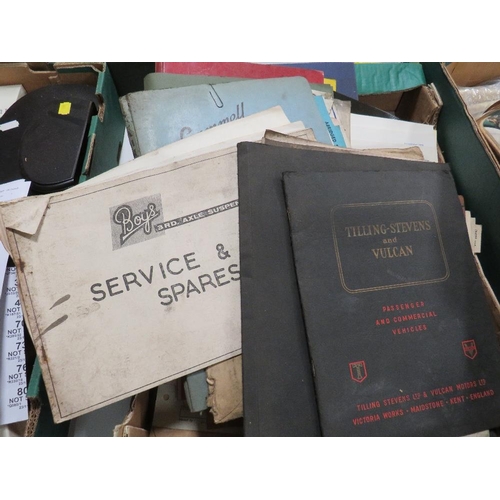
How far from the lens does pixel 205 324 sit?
604 millimetres

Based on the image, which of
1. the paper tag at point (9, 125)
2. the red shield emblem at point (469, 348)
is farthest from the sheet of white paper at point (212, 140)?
the red shield emblem at point (469, 348)

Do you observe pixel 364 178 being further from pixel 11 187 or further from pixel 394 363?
pixel 11 187

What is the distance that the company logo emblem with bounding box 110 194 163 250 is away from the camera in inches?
24.8

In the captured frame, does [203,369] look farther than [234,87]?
No

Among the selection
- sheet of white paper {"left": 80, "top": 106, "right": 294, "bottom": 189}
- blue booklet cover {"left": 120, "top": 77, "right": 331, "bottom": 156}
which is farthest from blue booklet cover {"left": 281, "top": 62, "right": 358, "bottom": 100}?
sheet of white paper {"left": 80, "top": 106, "right": 294, "bottom": 189}

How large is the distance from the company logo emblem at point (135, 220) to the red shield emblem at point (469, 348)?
53cm

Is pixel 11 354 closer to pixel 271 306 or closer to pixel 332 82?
pixel 271 306

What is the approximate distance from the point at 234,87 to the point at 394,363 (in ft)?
2.13

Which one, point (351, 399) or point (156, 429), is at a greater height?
point (351, 399)

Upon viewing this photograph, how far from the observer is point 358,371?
0.58m

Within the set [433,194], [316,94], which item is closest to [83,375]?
[433,194]

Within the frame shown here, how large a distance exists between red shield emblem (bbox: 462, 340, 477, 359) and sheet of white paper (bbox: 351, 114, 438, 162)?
0.49m

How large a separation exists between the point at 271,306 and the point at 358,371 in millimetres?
161

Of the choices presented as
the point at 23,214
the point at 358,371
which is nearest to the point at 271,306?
the point at 358,371
